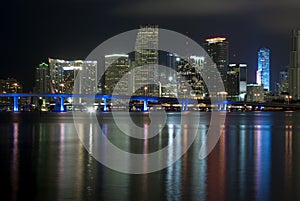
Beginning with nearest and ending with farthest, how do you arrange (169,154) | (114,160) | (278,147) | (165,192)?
(165,192), (114,160), (169,154), (278,147)

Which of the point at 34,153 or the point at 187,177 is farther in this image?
the point at 34,153

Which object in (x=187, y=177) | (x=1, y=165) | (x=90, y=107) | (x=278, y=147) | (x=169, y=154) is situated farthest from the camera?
(x=90, y=107)

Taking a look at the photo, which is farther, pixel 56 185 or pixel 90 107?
pixel 90 107

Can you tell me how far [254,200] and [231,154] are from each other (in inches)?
467

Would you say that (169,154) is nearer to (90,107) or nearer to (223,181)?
(223,181)

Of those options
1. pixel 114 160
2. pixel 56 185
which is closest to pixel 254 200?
pixel 56 185

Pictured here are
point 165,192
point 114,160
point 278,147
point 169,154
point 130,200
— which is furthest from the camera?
point 278,147

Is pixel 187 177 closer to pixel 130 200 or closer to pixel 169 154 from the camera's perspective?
pixel 130 200

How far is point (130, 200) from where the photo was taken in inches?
525

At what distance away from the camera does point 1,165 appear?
20.7m

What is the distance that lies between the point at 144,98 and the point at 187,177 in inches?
5202

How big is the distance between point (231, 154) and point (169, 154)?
9.75 feet

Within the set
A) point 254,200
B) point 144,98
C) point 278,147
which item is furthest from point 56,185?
point 144,98

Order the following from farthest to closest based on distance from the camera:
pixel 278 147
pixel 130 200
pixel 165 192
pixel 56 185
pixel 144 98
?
pixel 144 98 < pixel 278 147 < pixel 56 185 < pixel 165 192 < pixel 130 200
